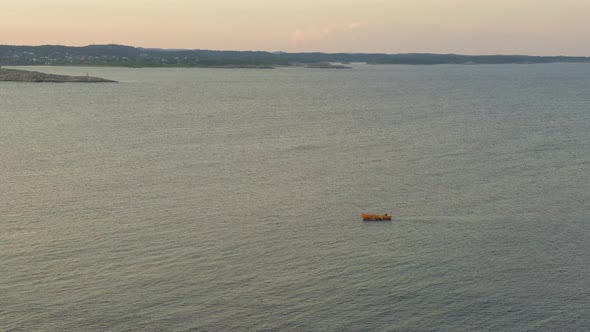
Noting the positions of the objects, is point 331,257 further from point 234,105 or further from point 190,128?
point 234,105

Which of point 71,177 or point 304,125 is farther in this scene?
point 304,125

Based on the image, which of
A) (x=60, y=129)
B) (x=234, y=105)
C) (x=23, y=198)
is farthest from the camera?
(x=234, y=105)

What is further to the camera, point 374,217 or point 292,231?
point 374,217

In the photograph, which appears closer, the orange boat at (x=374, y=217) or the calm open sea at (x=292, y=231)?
the calm open sea at (x=292, y=231)

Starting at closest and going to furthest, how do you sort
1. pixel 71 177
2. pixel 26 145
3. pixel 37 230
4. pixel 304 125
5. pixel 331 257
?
pixel 331 257 → pixel 37 230 → pixel 71 177 → pixel 26 145 → pixel 304 125

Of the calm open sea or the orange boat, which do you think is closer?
the calm open sea

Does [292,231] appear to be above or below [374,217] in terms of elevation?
below

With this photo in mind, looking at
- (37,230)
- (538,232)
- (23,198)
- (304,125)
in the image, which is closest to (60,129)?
(304,125)
